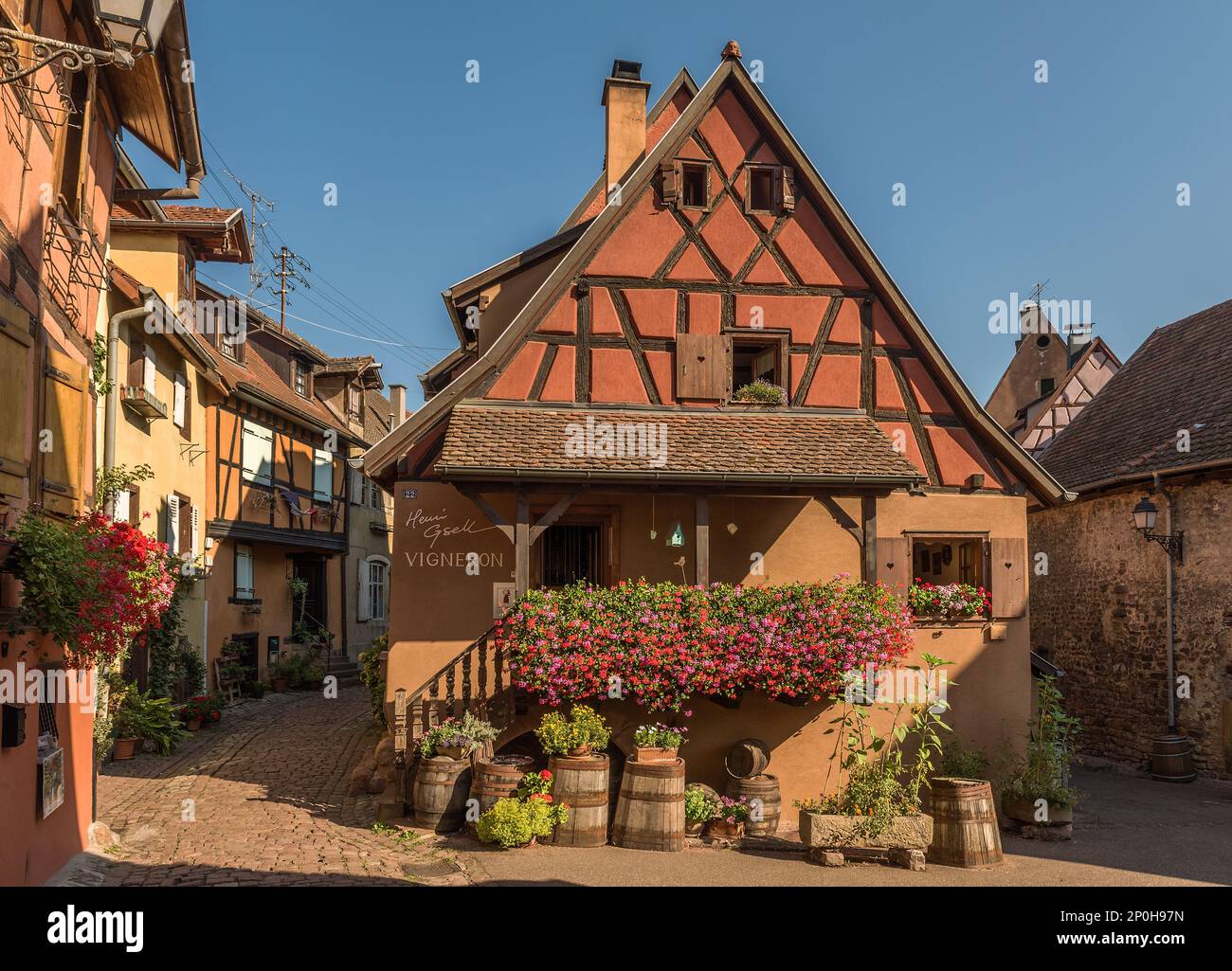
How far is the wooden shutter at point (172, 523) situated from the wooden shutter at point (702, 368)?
10.3m

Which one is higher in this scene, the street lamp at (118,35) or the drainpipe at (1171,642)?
the street lamp at (118,35)

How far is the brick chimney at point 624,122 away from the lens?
1459 centimetres

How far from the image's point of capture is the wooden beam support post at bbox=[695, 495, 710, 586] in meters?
10.9

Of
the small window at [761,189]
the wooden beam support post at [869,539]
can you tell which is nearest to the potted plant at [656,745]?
the wooden beam support post at [869,539]

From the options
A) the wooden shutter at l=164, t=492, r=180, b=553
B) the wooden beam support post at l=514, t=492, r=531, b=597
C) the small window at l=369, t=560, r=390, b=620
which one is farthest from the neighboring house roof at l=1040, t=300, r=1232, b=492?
the small window at l=369, t=560, r=390, b=620

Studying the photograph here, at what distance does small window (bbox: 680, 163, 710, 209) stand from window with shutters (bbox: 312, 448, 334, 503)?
15.7 metres

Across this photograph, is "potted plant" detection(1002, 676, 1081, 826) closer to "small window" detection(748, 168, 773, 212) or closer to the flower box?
the flower box

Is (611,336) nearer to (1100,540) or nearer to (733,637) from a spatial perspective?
(733,637)

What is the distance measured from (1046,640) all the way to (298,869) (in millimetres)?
16216

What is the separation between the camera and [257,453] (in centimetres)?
2227

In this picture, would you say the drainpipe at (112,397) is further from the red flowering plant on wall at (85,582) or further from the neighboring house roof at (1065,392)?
the neighboring house roof at (1065,392)
